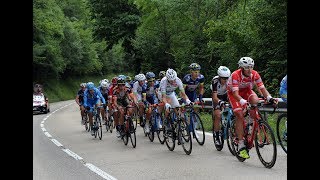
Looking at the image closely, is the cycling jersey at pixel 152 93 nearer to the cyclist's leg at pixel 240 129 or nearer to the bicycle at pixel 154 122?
the bicycle at pixel 154 122

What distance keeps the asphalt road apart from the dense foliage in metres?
7.03

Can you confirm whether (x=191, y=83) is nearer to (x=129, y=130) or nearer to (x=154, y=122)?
(x=154, y=122)

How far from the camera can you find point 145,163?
863cm

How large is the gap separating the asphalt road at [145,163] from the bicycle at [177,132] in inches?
7.2

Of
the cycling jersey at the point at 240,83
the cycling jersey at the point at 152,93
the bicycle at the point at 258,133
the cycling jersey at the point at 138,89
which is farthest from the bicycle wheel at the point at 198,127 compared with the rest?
the cycling jersey at the point at 152,93

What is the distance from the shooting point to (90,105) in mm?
14539

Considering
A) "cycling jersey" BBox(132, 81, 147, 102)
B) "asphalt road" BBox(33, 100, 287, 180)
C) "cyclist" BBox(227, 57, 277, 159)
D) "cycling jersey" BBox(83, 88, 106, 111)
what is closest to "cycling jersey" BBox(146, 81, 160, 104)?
"cycling jersey" BBox(132, 81, 147, 102)

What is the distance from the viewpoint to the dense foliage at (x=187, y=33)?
56.1 ft

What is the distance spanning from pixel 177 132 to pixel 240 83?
7.27ft
